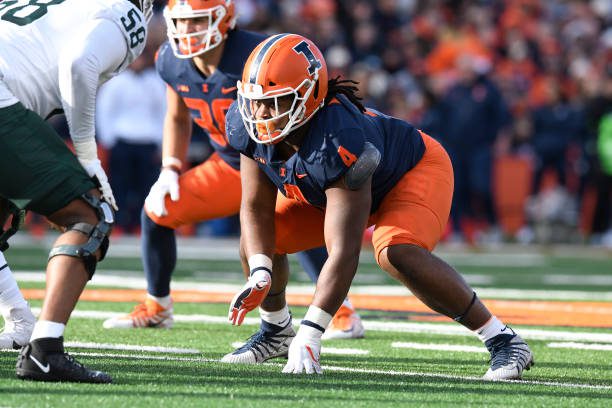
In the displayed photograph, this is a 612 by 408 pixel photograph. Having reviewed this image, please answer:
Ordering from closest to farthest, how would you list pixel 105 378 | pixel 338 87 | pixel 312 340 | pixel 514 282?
pixel 105 378, pixel 312 340, pixel 338 87, pixel 514 282

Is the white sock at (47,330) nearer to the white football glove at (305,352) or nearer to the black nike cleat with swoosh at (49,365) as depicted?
the black nike cleat with swoosh at (49,365)

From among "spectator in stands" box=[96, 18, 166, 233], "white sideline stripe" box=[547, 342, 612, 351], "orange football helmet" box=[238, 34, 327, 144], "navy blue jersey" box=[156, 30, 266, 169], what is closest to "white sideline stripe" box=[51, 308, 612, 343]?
"white sideline stripe" box=[547, 342, 612, 351]

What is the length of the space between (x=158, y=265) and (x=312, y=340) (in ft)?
5.90

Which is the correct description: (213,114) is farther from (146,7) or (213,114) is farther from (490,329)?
(490,329)

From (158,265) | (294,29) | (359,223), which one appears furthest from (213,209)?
(294,29)

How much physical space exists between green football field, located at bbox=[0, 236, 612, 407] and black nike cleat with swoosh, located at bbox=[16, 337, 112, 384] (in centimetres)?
3

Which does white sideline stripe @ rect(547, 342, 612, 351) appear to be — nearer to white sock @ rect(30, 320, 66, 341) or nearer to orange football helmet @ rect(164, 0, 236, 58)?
orange football helmet @ rect(164, 0, 236, 58)

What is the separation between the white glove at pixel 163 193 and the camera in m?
5.52

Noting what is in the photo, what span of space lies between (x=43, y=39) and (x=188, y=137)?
1.87m

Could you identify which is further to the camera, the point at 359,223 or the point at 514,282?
the point at 514,282

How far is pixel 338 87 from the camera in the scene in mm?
4375

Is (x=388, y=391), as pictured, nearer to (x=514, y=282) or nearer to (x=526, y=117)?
(x=514, y=282)

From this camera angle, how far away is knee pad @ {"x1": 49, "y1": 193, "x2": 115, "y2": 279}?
3715mm

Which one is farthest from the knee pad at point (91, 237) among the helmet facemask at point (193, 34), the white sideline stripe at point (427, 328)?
the white sideline stripe at point (427, 328)
